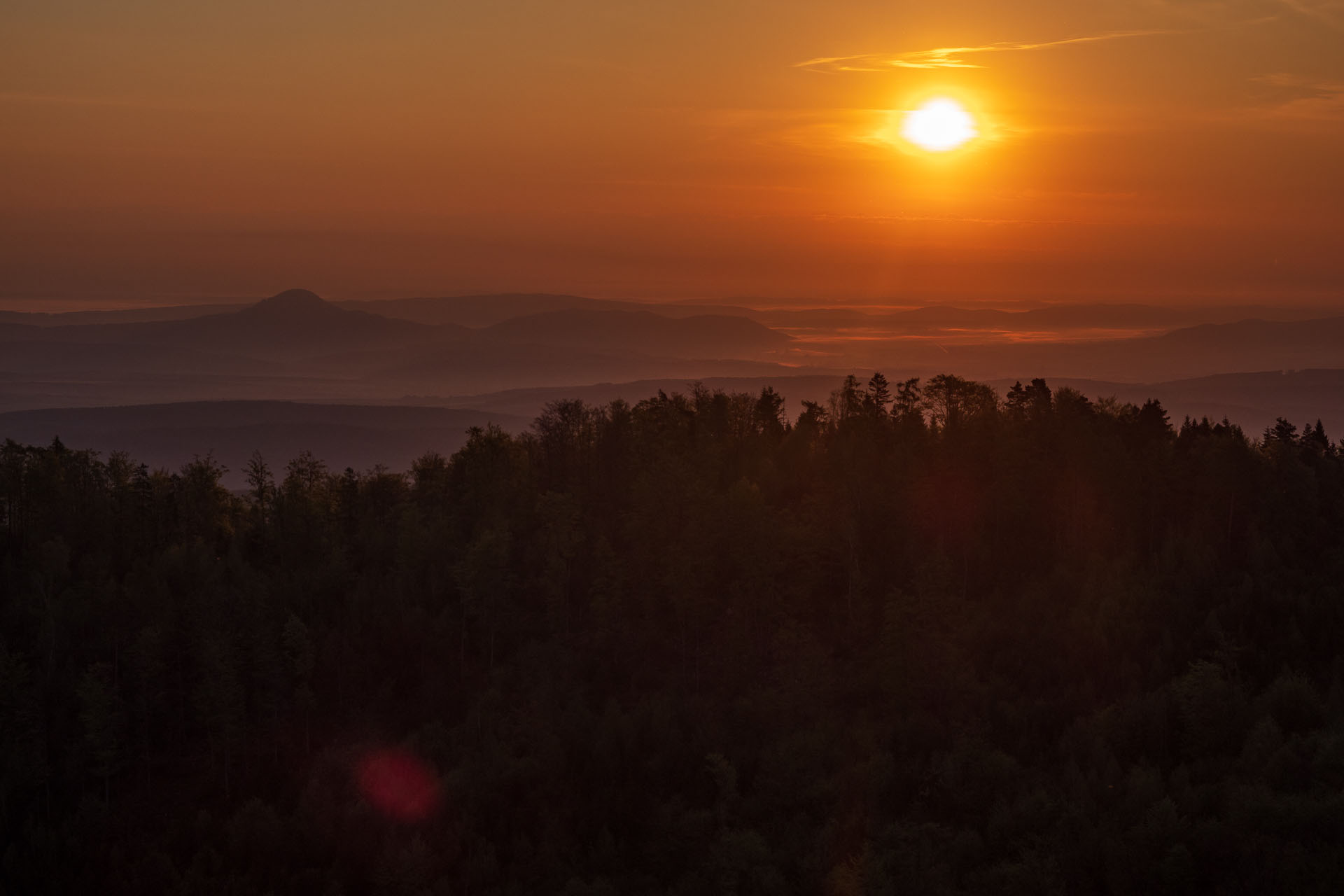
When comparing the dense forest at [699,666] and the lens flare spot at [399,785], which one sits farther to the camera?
the lens flare spot at [399,785]

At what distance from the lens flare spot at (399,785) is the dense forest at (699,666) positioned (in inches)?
9.1

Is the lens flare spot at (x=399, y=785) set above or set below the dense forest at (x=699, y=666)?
below

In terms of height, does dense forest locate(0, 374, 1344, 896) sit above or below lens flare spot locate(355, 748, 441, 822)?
above

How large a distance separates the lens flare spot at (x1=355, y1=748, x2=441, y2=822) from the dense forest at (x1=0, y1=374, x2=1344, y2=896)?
0.76 ft

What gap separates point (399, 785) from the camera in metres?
69.2

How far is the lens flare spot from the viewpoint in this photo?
6700 centimetres

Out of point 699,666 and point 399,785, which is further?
point 699,666

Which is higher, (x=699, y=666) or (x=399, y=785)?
(x=699, y=666)

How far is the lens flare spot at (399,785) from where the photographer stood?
67.0 meters

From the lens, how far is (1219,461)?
269ft

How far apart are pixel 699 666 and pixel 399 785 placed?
21112mm

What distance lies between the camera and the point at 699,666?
78.6 m

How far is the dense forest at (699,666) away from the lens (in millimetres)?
60719

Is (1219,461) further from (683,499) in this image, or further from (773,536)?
(683,499)
